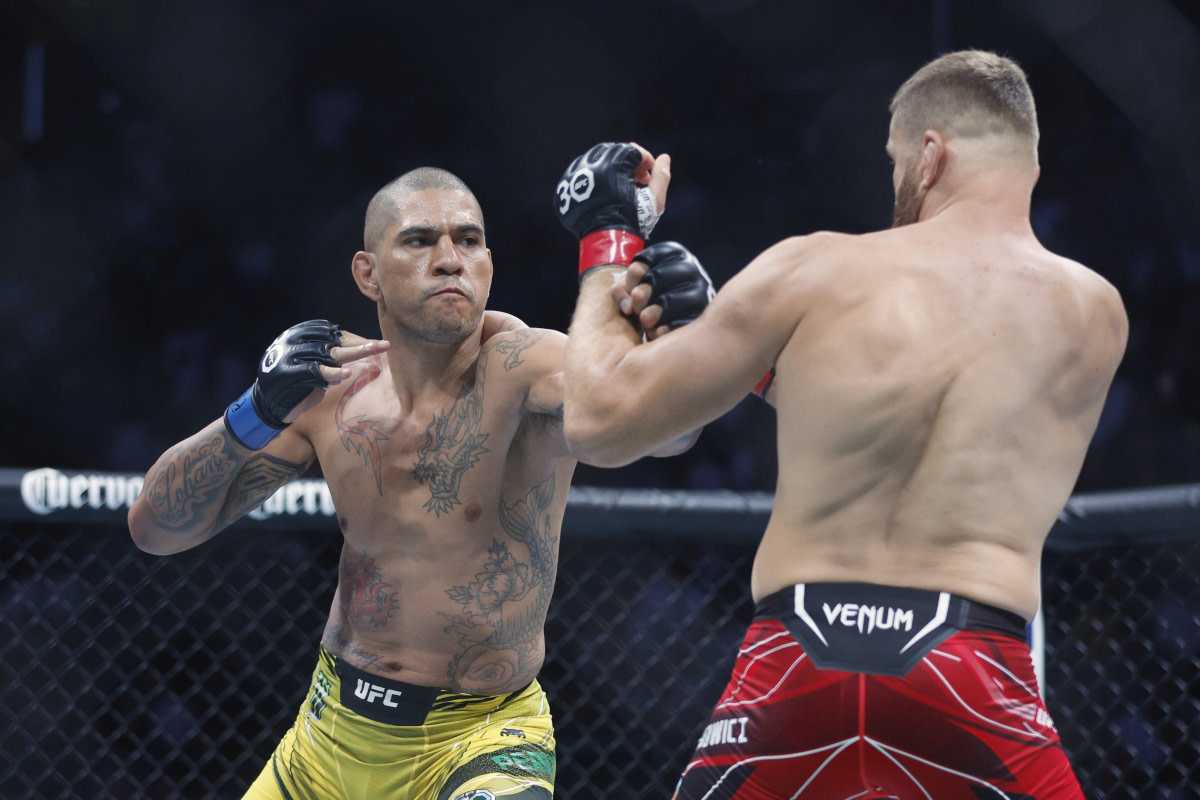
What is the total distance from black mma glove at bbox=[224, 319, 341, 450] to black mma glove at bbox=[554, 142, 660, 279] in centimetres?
57

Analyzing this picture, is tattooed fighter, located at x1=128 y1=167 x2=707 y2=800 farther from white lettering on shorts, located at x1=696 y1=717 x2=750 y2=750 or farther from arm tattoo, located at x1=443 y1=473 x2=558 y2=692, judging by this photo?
white lettering on shorts, located at x1=696 y1=717 x2=750 y2=750

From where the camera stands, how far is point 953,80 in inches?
52.8

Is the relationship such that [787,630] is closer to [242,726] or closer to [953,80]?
[953,80]

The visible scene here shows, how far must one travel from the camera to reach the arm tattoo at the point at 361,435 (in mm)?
1956

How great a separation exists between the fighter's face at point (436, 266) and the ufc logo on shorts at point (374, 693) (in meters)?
0.61

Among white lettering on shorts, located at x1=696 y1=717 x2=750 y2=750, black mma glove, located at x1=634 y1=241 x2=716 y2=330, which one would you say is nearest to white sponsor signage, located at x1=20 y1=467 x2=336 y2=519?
black mma glove, located at x1=634 y1=241 x2=716 y2=330

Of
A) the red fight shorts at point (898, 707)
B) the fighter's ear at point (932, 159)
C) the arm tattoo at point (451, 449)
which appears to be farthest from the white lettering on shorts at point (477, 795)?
the fighter's ear at point (932, 159)

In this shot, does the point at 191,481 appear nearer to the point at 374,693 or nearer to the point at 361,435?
the point at 361,435

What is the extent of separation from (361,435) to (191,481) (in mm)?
317

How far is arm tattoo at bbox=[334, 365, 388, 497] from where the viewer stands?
196 cm

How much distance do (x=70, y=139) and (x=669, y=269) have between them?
3.25 meters

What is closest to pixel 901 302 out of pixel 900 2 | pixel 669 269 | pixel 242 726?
pixel 669 269

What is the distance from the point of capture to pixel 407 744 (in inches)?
71.6

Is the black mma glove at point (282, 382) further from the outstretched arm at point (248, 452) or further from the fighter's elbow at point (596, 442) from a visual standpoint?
the fighter's elbow at point (596, 442)
